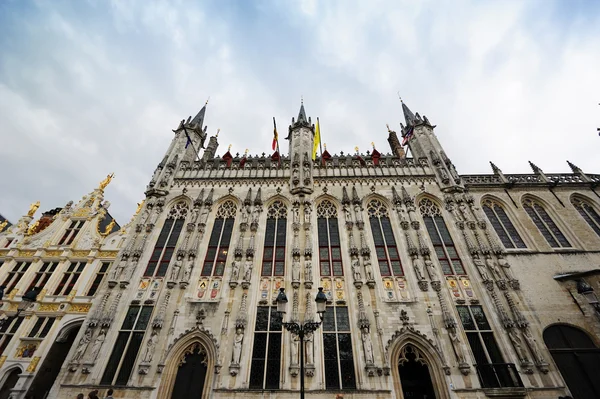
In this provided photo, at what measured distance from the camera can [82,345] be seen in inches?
506

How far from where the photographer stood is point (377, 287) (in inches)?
575

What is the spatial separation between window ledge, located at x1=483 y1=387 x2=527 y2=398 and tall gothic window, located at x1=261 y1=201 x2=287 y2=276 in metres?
11.3

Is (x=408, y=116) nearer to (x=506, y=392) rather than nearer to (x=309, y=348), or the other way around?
(x=506, y=392)

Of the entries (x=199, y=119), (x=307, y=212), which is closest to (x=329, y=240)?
(x=307, y=212)

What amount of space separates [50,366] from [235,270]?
1356 cm

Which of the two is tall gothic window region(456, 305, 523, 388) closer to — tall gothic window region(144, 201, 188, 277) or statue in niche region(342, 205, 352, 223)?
statue in niche region(342, 205, 352, 223)

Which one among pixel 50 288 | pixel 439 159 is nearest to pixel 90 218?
pixel 50 288

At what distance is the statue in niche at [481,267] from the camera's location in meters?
14.8

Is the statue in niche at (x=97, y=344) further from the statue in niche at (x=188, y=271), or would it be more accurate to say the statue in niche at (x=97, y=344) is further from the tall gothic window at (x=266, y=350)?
the tall gothic window at (x=266, y=350)

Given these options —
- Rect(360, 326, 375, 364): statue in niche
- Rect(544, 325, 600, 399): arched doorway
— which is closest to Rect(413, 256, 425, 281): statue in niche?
Rect(360, 326, 375, 364): statue in niche

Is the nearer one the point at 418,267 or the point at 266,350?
the point at 266,350

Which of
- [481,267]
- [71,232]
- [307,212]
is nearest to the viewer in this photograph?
[481,267]

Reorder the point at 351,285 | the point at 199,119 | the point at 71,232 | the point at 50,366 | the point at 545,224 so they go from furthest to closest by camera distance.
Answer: the point at 199,119 < the point at 71,232 < the point at 545,224 < the point at 50,366 < the point at 351,285

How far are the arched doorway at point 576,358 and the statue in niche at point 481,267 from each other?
3.68 meters
